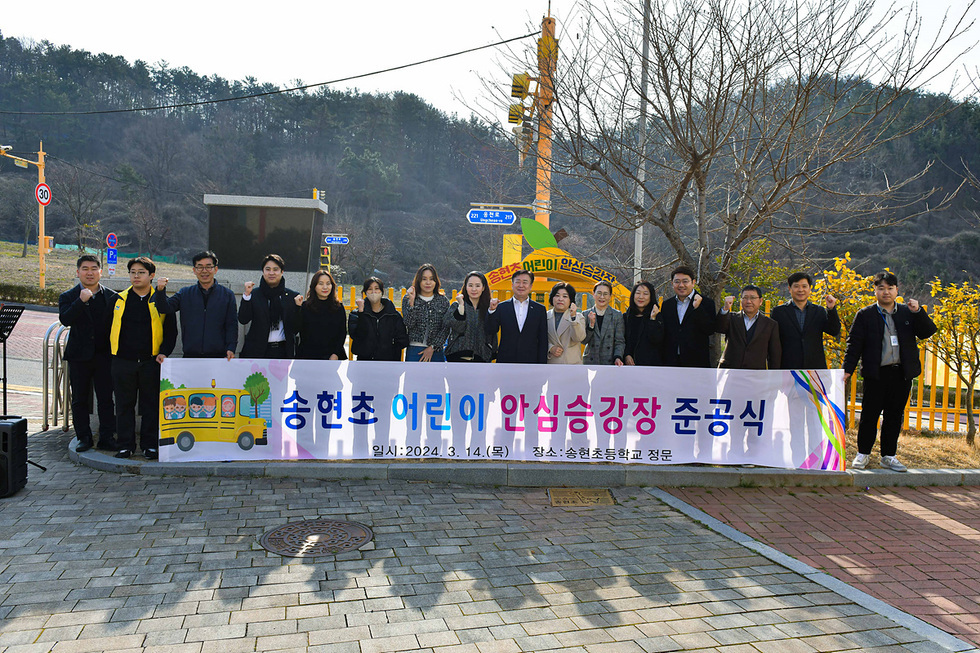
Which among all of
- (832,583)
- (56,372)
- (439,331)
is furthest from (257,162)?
(832,583)

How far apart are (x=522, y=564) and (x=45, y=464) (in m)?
4.76

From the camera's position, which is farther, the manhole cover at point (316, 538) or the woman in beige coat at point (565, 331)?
the woman in beige coat at point (565, 331)

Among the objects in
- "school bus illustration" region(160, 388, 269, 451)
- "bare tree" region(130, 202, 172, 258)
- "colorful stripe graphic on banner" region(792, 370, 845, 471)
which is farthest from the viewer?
"bare tree" region(130, 202, 172, 258)

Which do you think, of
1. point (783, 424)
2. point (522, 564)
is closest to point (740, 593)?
point (522, 564)

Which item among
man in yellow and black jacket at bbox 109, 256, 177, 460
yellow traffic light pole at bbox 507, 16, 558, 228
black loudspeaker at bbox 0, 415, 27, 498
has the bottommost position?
black loudspeaker at bbox 0, 415, 27, 498

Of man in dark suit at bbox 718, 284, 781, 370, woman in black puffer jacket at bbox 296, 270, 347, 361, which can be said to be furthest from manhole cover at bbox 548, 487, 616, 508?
woman in black puffer jacket at bbox 296, 270, 347, 361

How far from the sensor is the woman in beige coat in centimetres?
679

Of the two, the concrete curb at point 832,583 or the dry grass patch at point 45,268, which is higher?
the dry grass patch at point 45,268

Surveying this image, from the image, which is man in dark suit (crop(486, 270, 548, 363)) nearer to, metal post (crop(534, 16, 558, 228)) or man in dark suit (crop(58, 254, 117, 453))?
metal post (crop(534, 16, 558, 228))

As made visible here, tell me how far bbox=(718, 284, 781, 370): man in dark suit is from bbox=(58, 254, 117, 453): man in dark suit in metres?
6.19

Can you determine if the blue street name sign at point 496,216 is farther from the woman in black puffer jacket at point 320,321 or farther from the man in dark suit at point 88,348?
the man in dark suit at point 88,348

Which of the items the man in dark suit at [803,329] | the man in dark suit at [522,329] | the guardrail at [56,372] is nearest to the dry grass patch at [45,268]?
the guardrail at [56,372]

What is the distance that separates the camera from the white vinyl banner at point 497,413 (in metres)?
6.12

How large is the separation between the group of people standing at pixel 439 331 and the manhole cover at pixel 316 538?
211cm
